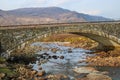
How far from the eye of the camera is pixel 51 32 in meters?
41.6

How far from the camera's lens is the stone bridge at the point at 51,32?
38278mm

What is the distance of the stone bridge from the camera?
38278 mm

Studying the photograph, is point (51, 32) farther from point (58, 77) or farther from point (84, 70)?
point (58, 77)

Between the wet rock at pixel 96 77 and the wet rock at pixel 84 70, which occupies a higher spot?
the wet rock at pixel 96 77

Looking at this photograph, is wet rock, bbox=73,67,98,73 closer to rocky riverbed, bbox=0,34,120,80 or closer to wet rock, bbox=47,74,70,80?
rocky riverbed, bbox=0,34,120,80

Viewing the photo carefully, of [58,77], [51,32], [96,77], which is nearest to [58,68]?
[51,32]

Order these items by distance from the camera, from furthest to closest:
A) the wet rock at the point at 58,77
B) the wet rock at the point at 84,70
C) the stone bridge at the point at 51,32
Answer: the stone bridge at the point at 51,32
the wet rock at the point at 84,70
the wet rock at the point at 58,77

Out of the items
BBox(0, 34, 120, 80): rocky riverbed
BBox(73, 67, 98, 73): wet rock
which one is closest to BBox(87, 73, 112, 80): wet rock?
BBox(0, 34, 120, 80): rocky riverbed

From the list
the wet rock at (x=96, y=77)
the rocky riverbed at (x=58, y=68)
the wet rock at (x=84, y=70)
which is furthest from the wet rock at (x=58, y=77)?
the wet rock at (x=84, y=70)

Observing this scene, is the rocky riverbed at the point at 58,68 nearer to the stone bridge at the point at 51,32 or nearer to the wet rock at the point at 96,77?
the wet rock at the point at 96,77

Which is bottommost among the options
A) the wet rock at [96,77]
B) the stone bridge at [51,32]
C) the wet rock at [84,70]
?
the wet rock at [84,70]

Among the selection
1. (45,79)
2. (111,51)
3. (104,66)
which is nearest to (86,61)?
(104,66)

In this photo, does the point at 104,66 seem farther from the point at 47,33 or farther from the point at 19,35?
the point at 19,35

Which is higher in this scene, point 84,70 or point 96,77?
point 96,77
